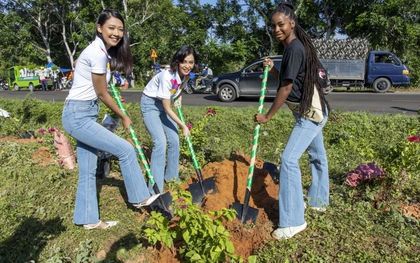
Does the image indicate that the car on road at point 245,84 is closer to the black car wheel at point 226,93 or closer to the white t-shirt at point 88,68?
the black car wheel at point 226,93

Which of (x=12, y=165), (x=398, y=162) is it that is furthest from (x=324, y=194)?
(x=12, y=165)

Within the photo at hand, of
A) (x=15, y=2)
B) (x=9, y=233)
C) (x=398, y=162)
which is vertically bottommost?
(x=9, y=233)

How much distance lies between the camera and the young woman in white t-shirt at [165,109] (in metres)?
3.31

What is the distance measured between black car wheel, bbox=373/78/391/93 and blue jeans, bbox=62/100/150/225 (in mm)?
15813

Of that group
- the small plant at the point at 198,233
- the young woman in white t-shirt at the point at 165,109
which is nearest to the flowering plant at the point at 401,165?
the small plant at the point at 198,233

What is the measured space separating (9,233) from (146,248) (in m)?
1.46

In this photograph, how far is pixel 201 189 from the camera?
366 centimetres

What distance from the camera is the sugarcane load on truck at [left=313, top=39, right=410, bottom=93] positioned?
1583 centimetres

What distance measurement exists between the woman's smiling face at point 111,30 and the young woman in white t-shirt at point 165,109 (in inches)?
25.3

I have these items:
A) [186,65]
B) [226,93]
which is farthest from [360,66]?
[186,65]

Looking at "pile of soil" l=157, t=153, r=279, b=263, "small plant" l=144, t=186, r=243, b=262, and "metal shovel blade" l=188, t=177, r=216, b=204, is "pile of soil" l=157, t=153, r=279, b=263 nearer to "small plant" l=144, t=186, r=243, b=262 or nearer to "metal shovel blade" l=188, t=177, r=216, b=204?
"metal shovel blade" l=188, t=177, r=216, b=204

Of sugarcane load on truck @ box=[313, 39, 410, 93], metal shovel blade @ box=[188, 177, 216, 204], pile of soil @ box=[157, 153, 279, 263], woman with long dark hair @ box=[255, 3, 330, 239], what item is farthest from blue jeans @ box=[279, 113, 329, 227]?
sugarcane load on truck @ box=[313, 39, 410, 93]

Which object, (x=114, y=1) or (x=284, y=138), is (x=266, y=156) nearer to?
(x=284, y=138)

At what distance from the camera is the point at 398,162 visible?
312cm
